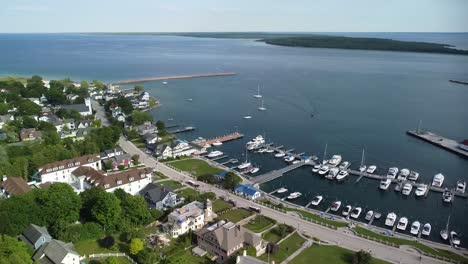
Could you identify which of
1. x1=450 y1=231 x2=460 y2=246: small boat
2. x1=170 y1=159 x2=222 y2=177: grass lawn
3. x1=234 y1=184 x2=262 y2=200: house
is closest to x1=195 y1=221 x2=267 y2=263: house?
x1=234 y1=184 x2=262 y2=200: house

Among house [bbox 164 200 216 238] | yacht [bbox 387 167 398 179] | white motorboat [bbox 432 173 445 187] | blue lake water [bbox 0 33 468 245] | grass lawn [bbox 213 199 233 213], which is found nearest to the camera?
house [bbox 164 200 216 238]

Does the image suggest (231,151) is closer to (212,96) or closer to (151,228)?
(151,228)

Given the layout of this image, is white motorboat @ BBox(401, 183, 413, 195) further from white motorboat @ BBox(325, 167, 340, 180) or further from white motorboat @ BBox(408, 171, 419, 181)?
white motorboat @ BBox(325, 167, 340, 180)

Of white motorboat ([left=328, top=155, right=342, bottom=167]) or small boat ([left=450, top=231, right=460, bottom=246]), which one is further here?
white motorboat ([left=328, top=155, right=342, bottom=167])

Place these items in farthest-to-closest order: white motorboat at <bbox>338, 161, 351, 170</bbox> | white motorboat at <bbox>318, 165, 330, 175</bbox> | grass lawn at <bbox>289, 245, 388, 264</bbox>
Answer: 1. white motorboat at <bbox>338, 161, 351, 170</bbox>
2. white motorboat at <bbox>318, 165, 330, 175</bbox>
3. grass lawn at <bbox>289, 245, 388, 264</bbox>

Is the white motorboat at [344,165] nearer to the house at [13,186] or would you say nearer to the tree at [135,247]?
the tree at [135,247]

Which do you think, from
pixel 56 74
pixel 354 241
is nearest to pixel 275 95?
pixel 354 241
